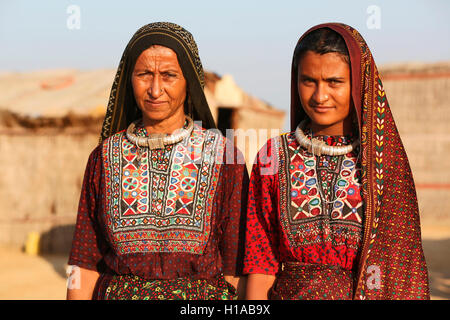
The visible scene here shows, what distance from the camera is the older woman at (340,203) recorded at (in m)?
2.40

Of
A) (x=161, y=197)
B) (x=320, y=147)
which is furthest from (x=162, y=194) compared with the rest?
(x=320, y=147)

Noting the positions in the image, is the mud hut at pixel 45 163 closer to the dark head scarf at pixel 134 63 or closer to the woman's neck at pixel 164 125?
the dark head scarf at pixel 134 63

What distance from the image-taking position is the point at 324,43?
241 centimetres

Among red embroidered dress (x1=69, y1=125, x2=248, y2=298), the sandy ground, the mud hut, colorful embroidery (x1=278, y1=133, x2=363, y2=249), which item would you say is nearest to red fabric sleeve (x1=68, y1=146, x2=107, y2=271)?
red embroidered dress (x1=69, y1=125, x2=248, y2=298)

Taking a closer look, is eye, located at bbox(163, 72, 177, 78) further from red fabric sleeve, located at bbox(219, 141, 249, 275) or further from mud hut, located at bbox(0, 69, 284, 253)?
mud hut, located at bbox(0, 69, 284, 253)

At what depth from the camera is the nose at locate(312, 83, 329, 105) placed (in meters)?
2.39

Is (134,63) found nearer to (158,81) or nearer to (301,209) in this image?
(158,81)

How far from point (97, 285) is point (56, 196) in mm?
7299

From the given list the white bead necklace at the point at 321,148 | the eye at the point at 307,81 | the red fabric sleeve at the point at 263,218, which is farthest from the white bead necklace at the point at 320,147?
the eye at the point at 307,81

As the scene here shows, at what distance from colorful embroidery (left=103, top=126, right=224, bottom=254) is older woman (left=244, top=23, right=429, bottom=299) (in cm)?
26

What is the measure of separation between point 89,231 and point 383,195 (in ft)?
4.61

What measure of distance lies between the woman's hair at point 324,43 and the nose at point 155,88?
2.16 ft

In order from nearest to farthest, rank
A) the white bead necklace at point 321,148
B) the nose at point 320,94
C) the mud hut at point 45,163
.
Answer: the nose at point 320,94, the white bead necklace at point 321,148, the mud hut at point 45,163
